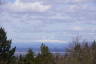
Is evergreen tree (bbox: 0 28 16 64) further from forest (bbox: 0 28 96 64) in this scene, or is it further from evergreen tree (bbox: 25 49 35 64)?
evergreen tree (bbox: 25 49 35 64)

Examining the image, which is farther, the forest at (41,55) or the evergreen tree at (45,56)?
the evergreen tree at (45,56)

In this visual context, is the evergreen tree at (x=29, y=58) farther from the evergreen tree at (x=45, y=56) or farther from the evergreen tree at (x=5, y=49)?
the evergreen tree at (x=5, y=49)

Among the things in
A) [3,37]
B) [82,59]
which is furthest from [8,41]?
[82,59]

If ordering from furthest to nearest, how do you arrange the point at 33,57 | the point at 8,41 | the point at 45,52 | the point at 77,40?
the point at 77,40 → the point at 45,52 → the point at 33,57 → the point at 8,41

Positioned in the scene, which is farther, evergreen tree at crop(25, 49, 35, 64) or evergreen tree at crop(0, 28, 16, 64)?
evergreen tree at crop(25, 49, 35, 64)

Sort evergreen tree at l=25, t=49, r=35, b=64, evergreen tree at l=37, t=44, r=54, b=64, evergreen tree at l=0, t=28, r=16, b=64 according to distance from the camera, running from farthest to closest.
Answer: evergreen tree at l=37, t=44, r=54, b=64
evergreen tree at l=25, t=49, r=35, b=64
evergreen tree at l=0, t=28, r=16, b=64

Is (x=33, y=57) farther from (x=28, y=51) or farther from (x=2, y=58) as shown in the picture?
(x=2, y=58)

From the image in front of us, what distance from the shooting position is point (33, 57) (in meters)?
40.7

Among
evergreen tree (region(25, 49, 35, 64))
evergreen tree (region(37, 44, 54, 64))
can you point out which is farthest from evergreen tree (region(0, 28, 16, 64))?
evergreen tree (region(37, 44, 54, 64))

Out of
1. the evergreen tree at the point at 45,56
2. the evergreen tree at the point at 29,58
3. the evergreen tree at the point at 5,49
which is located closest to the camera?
the evergreen tree at the point at 5,49

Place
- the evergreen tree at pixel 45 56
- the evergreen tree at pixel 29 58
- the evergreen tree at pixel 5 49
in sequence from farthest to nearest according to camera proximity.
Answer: the evergreen tree at pixel 45 56 → the evergreen tree at pixel 29 58 → the evergreen tree at pixel 5 49

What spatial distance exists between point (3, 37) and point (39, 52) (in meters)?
8.65

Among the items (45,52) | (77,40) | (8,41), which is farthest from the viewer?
(77,40)

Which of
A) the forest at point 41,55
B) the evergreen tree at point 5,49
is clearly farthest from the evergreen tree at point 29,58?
the evergreen tree at point 5,49
